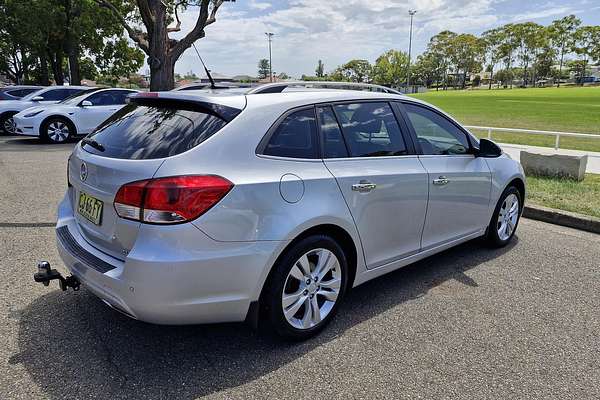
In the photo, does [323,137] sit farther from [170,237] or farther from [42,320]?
[42,320]

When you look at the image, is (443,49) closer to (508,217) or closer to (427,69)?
(427,69)

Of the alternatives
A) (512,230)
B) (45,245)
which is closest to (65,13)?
(45,245)

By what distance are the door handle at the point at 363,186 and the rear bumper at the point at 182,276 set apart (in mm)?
713

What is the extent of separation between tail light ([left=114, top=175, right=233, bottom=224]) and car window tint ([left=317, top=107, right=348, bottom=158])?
89 cm

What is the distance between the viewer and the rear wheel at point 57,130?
40.5 ft

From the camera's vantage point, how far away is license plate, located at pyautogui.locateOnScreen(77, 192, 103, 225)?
2678mm

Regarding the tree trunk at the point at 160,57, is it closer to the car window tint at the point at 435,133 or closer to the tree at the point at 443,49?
the car window tint at the point at 435,133

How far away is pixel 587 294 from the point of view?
12.4ft

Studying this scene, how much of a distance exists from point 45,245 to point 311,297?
119 inches

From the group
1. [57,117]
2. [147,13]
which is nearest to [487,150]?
[57,117]

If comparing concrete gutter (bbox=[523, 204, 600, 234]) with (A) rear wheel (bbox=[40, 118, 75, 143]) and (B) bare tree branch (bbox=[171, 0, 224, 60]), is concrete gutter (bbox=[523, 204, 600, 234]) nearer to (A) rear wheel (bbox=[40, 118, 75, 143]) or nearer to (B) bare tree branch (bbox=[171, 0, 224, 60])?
(A) rear wheel (bbox=[40, 118, 75, 143])

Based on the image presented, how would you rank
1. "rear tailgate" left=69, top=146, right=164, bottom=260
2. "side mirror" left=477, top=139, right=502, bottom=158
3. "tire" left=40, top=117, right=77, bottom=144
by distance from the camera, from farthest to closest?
"tire" left=40, top=117, right=77, bottom=144 < "side mirror" left=477, top=139, right=502, bottom=158 < "rear tailgate" left=69, top=146, right=164, bottom=260

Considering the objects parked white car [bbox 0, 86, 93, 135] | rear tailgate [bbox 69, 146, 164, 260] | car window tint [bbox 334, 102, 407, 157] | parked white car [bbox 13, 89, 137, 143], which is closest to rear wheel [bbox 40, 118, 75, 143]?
parked white car [bbox 13, 89, 137, 143]

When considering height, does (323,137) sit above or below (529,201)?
above
